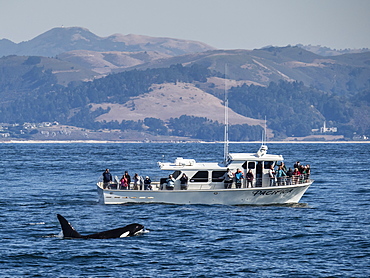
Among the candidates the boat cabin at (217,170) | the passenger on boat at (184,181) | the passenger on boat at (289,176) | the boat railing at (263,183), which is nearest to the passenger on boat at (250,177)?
the boat railing at (263,183)

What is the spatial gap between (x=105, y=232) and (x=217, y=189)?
13.9 metres

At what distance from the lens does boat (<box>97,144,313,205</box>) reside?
55.8m

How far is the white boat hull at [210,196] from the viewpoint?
55750mm

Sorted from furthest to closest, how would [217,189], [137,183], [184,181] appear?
1. [137,183]
2. [184,181]
3. [217,189]

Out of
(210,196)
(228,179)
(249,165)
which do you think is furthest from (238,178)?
(210,196)

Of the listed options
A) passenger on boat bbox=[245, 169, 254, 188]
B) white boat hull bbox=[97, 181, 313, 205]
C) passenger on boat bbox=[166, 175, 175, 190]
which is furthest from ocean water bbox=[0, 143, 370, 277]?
passenger on boat bbox=[245, 169, 254, 188]

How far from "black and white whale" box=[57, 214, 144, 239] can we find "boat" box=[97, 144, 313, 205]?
451 inches

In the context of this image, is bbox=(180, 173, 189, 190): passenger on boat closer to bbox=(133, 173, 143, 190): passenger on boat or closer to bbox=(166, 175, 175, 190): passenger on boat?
bbox=(166, 175, 175, 190): passenger on boat

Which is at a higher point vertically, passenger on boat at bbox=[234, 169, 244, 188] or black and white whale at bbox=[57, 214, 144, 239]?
passenger on boat at bbox=[234, 169, 244, 188]

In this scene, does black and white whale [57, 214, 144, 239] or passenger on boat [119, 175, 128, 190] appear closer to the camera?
black and white whale [57, 214, 144, 239]

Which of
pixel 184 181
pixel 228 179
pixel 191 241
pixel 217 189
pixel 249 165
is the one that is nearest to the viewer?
pixel 191 241

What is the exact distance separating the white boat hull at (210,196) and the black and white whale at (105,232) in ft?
37.2

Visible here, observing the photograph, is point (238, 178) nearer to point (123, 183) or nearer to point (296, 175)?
point (296, 175)

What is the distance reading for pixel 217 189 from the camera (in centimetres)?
5566
